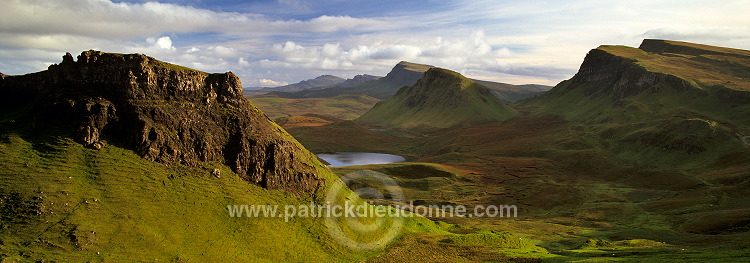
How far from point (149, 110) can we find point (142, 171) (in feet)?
26.6

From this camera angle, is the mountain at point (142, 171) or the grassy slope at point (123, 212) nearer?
the grassy slope at point (123, 212)

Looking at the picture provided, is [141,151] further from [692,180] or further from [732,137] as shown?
[732,137]

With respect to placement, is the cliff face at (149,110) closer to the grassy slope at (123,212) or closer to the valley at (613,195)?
the grassy slope at (123,212)

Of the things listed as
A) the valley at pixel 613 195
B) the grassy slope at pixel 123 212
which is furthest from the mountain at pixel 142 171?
the valley at pixel 613 195

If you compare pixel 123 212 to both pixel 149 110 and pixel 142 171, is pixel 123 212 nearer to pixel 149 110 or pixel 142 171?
pixel 142 171

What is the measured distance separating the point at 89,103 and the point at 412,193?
327 ft

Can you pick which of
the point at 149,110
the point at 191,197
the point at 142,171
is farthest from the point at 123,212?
the point at 149,110

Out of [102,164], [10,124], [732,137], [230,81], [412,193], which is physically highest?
[230,81]

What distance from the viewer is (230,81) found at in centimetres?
6253

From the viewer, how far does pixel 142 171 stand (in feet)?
164

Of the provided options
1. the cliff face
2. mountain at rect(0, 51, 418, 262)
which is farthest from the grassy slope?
the cliff face

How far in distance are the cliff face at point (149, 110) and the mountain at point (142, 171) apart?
14cm

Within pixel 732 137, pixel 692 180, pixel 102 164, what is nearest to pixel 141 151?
pixel 102 164

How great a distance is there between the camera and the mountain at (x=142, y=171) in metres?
41.7
